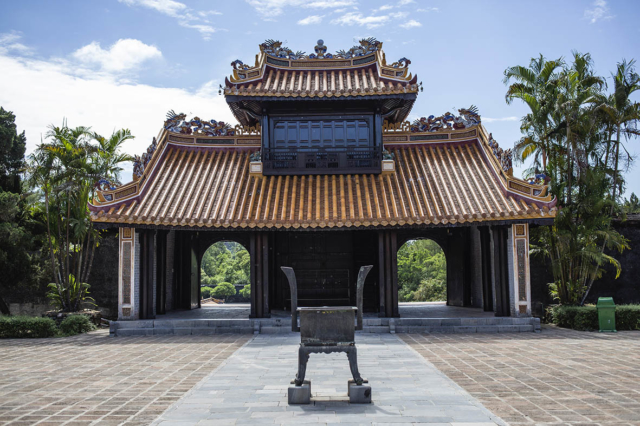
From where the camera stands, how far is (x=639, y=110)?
46.6ft

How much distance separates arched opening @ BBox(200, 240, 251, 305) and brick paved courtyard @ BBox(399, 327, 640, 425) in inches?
850

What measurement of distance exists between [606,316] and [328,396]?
9347 millimetres

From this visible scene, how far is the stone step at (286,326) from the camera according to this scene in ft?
42.5

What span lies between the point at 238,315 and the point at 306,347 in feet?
30.3

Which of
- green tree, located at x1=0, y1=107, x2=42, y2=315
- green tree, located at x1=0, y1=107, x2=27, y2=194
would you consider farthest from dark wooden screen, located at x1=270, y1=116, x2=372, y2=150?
green tree, located at x1=0, y1=107, x2=27, y2=194

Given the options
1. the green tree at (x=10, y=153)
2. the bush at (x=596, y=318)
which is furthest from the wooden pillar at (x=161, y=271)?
the bush at (x=596, y=318)

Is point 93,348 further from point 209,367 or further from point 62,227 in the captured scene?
point 62,227

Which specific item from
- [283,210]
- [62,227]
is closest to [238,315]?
[283,210]

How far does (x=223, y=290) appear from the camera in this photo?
1614 inches

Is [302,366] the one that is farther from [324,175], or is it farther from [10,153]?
[10,153]

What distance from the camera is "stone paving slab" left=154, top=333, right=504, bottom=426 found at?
5.51 m

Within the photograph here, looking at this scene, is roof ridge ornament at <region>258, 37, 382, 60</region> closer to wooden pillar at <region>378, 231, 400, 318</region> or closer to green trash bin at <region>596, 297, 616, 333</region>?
wooden pillar at <region>378, 231, 400, 318</region>

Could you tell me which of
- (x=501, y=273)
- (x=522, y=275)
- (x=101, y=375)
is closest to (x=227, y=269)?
(x=501, y=273)

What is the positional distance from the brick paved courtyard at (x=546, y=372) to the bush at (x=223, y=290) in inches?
1193
